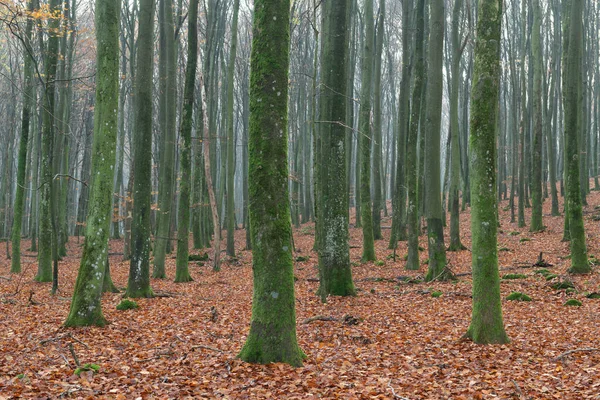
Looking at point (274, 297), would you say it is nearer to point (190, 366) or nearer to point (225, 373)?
point (225, 373)

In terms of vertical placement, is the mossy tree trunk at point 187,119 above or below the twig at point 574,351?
above

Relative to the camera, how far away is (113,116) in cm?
761

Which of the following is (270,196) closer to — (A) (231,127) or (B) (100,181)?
(B) (100,181)

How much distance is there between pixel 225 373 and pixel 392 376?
1.95 meters

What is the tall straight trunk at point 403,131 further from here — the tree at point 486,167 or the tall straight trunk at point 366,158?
the tree at point 486,167

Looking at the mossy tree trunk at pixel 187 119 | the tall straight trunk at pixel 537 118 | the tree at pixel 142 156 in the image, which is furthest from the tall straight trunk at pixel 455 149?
the tree at pixel 142 156

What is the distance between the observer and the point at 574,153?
1137cm

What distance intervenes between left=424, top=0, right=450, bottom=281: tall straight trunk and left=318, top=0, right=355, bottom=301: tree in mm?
2665

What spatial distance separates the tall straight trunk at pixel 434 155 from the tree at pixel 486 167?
16.7 ft

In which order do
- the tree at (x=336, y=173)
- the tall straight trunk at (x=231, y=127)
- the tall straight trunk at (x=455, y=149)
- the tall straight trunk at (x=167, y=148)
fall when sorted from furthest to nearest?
the tall straight trunk at (x=231, y=127)
the tall straight trunk at (x=455, y=149)
the tall straight trunk at (x=167, y=148)
the tree at (x=336, y=173)

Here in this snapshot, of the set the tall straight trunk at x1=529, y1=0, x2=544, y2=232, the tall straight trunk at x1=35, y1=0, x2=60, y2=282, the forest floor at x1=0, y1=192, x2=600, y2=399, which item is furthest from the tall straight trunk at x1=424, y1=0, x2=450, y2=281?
the tall straight trunk at x1=35, y1=0, x2=60, y2=282

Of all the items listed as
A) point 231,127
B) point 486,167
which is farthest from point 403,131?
point 486,167

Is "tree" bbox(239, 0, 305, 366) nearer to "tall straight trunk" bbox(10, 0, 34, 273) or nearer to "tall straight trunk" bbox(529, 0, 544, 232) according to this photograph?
"tall straight trunk" bbox(10, 0, 34, 273)

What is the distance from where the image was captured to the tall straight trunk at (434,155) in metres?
11.6
